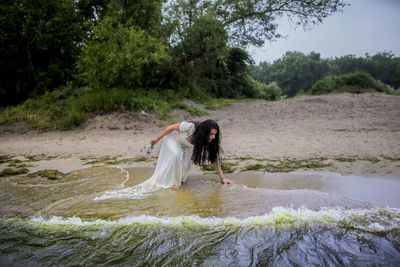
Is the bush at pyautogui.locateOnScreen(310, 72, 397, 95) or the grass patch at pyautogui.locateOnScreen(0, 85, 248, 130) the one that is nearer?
the grass patch at pyautogui.locateOnScreen(0, 85, 248, 130)

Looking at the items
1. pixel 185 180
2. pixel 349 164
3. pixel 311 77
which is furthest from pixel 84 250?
pixel 311 77

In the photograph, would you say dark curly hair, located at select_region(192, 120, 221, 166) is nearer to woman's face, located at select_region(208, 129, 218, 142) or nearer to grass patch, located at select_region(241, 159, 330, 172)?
woman's face, located at select_region(208, 129, 218, 142)

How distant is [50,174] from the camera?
5656mm

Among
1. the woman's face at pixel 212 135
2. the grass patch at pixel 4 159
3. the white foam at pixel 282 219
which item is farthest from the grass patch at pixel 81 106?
the white foam at pixel 282 219

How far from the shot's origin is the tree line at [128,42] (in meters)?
11.8

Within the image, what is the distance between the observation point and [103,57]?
11.6m

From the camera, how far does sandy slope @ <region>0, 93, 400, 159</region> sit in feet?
22.2

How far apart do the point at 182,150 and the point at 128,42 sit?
8306mm

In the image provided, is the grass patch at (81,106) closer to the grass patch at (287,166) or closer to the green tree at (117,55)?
the green tree at (117,55)

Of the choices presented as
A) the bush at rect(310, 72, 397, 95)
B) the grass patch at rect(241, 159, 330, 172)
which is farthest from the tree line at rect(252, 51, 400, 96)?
the grass patch at rect(241, 159, 330, 172)

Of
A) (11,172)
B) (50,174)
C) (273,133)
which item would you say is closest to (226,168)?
(273,133)

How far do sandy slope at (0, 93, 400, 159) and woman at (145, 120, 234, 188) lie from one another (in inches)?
74.5

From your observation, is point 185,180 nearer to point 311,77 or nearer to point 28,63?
point 28,63

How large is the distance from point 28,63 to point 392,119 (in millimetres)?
18386
